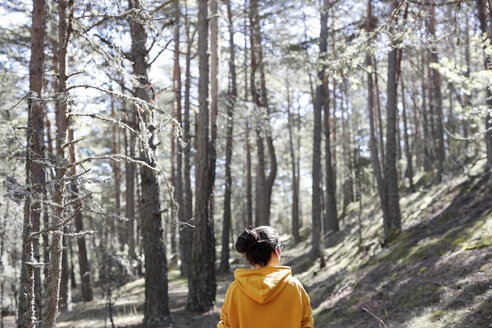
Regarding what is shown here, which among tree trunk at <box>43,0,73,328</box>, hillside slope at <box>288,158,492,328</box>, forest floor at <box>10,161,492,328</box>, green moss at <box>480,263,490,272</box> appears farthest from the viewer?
green moss at <box>480,263,490,272</box>

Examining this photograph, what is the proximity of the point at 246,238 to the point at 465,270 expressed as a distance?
7244 millimetres

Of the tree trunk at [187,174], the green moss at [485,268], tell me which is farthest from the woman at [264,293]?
the tree trunk at [187,174]

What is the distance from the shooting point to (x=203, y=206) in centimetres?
1168

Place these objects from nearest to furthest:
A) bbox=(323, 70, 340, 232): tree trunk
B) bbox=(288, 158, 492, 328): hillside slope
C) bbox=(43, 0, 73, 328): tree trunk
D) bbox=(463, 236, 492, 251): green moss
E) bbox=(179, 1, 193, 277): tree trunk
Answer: bbox=(43, 0, 73, 328): tree trunk
bbox=(288, 158, 492, 328): hillside slope
bbox=(463, 236, 492, 251): green moss
bbox=(179, 1, 193, 277): tree trunk
bbox=(323, 70, 340, 232): tree trunk

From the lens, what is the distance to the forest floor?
25.1 ft

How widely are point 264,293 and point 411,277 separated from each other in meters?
8.06

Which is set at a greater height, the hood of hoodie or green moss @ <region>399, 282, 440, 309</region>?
the hood of hoodie

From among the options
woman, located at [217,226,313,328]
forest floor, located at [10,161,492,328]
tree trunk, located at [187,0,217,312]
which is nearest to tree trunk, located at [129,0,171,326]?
forest floor, located at [10,161,492,328]

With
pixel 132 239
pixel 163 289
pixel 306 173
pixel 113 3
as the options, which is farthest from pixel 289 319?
pixel 306 173

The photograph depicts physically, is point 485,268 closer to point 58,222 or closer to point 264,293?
point 264,293

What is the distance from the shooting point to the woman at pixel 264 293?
8.95 feet

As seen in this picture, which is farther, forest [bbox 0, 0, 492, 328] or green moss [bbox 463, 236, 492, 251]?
green moss [bbox 463, 236, 492, 251]

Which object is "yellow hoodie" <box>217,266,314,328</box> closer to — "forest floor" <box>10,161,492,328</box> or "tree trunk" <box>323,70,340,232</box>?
"forest floor" <box>10,161,492,328</box>

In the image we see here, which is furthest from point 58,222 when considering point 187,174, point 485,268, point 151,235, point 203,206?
point 187,174
